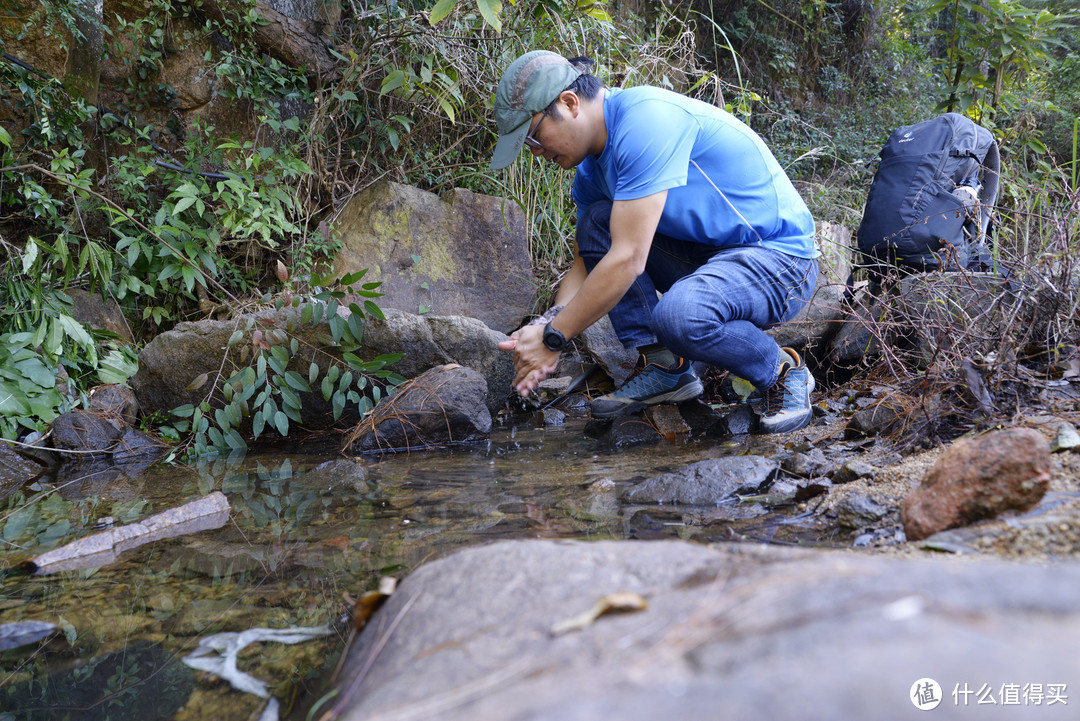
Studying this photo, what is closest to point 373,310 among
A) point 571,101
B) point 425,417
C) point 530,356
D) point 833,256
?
point 425,417

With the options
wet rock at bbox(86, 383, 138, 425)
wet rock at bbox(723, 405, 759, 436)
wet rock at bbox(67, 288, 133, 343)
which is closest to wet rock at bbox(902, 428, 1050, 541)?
wet rock at bbox(723, 405, 759, 436)

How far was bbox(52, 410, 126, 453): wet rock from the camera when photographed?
322 cm

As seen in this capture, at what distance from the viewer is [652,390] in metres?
3.16

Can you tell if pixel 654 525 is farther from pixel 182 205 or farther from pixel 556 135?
pixel 182 205

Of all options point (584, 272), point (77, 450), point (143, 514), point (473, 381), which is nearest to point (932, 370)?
point (584, 272)

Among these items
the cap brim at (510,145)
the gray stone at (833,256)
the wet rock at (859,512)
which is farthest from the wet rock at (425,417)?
the gray stone at (833,256)

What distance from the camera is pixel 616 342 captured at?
3857 mm

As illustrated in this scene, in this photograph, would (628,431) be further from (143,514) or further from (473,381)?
(143,514)

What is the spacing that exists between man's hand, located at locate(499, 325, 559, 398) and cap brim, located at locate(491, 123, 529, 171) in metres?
0.70

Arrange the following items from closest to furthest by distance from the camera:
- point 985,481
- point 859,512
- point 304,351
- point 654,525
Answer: point 985,481
point 859,512
point 654,525
point 304,351

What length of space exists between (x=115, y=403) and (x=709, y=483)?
10.1 ft

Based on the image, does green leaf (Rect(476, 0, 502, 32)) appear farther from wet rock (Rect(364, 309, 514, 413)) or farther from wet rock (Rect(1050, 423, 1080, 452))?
wet rock (Rect(1050, 423, 1080, 452))

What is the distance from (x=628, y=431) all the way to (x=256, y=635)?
6.34ft

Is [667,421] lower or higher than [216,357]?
lower
